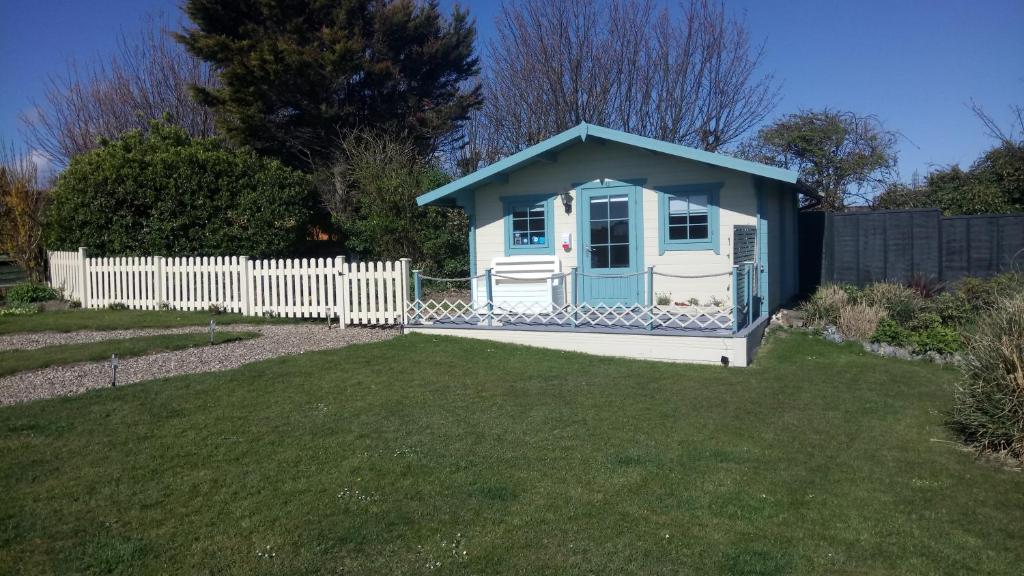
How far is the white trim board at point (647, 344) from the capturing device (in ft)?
32.2

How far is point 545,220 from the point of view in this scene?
43.1 feet

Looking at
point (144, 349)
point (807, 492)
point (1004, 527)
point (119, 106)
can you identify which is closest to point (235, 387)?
point (144, 349)

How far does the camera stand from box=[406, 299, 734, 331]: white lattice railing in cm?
1055

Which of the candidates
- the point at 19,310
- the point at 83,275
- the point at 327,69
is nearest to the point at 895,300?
the point at 83,275

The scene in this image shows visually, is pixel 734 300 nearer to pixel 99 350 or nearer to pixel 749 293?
pixel 749 293

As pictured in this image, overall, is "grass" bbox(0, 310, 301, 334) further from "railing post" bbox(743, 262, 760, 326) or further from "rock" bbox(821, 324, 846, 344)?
"rock" bbox(821, 324, 846, 344)

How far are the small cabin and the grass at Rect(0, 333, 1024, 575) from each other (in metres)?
2.48

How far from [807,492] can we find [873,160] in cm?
1965

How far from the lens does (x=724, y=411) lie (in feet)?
24.3

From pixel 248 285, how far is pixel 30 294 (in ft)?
21.5

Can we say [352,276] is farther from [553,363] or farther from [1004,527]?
[1004,527]

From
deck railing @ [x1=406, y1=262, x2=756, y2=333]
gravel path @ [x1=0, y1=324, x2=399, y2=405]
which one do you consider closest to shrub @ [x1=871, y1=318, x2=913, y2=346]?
deck railing @ [x1=406, y1=262, x2=756, y2=333]

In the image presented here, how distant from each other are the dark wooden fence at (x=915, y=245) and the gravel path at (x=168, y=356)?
27.7 feet

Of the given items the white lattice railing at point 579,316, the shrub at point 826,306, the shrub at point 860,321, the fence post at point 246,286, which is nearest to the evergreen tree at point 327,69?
the fence post at point 246,286
